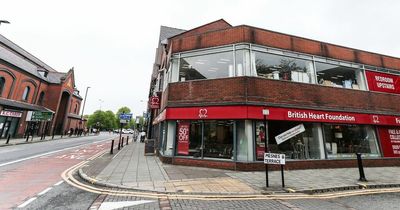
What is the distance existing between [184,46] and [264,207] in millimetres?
10389

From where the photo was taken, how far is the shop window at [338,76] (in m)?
12.9

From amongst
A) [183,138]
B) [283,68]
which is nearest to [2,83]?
[183,138]

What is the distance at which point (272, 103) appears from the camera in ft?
35.4

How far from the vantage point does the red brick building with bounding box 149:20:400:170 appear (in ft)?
34.9

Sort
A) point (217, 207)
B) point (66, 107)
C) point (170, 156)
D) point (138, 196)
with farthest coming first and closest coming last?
point (66, 107), point (170, 156), point (138, 196), point (217, 207)

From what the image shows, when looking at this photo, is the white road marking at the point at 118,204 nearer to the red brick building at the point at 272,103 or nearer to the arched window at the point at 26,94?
the red brick building at the point at 272,103

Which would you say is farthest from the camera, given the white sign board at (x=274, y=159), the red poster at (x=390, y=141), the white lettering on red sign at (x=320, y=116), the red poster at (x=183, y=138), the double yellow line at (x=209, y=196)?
the red poster at (x=390, y=141)

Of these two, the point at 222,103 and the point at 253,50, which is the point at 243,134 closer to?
the point at 222,103

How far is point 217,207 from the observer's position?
5109mm

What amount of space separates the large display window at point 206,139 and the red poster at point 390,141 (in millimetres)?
9973

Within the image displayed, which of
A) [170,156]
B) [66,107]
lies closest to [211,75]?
[170,156]

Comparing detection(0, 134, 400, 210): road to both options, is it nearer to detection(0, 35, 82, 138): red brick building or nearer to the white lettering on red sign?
the white lettering on red sign

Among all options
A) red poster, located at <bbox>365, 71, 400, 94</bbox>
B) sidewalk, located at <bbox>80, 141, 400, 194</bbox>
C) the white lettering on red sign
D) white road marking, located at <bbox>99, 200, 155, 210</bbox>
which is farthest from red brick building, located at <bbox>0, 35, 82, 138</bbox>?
red poster, located at <bbox>365, 71, 400, 94</bbox>

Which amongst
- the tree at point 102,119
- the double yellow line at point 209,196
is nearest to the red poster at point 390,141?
the double yellow line at point 209,196
